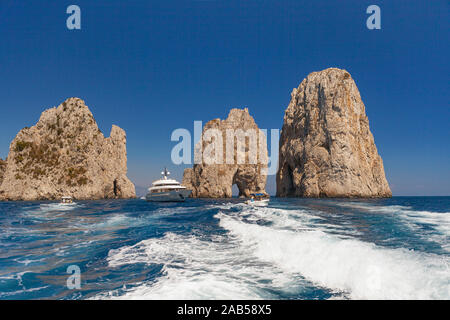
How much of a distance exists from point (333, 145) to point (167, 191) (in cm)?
6564

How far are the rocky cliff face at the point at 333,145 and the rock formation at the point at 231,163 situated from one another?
17.5 metres

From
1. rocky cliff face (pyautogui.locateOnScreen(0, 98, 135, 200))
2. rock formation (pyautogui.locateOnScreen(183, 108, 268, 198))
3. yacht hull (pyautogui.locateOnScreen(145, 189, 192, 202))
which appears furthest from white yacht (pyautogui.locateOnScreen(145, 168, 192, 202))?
rocky cliff face (pyautogui.locateOnScreen(0, 98, 135, 200))

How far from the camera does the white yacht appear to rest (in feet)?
231

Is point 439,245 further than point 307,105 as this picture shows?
No

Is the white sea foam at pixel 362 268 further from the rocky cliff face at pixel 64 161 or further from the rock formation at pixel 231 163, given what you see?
the rocky cliff face at pixel 64 161

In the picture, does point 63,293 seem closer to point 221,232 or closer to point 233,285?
point 233,285

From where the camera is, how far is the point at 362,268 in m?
7.89

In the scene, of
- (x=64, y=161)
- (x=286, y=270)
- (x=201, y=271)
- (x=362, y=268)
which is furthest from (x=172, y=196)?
(x=64, y=161)

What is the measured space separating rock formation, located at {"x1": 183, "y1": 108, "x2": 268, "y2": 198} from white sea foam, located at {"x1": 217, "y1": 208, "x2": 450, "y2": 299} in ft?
323

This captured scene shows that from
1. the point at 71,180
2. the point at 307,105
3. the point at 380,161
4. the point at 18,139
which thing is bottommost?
the point at 71,180

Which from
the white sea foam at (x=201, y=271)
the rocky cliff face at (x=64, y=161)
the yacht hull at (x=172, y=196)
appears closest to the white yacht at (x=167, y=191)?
the yacht hull at (x=172, y=196)

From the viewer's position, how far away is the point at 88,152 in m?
115
